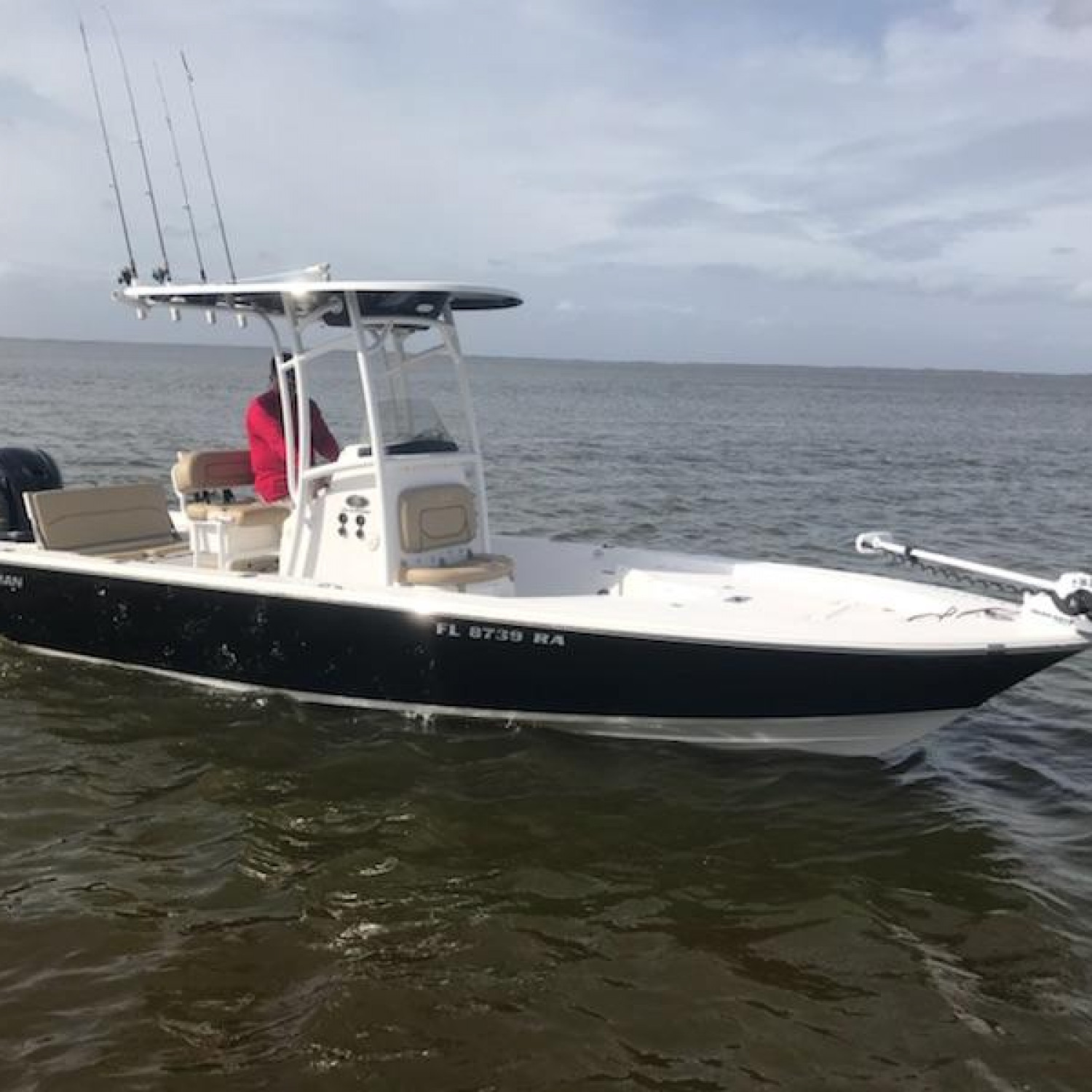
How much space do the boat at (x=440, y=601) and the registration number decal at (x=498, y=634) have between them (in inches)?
0.5

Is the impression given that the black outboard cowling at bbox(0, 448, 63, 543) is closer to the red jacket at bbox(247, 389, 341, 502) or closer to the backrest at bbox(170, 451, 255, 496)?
the backrest at bbox(170, 451, 255, 496)

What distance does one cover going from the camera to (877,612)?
22.8ft

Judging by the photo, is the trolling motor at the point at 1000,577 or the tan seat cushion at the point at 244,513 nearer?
the trolling motor at the point at 1000,577

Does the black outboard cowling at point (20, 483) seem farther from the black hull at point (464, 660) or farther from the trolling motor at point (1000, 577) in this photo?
the trolling motor at point (1000, 577)

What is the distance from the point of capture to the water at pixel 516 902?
4.19 metres

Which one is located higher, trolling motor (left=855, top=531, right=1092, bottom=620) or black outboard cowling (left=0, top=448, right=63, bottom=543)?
black outboard cowling (left=0, top=448, right=63, bottom=543)

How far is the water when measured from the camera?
419cm

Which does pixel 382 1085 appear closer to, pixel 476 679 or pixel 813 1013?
pixel 813 1013

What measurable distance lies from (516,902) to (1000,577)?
3.51 m

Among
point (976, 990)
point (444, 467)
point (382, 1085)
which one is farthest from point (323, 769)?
point (976, 990)

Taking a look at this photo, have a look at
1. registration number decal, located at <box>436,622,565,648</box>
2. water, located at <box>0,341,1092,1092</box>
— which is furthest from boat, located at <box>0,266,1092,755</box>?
water, located at <box>0,341,1092,1092</box>

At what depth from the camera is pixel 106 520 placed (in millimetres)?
8539

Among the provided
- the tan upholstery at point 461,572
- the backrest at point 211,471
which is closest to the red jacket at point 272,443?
the backrest at point 211,471

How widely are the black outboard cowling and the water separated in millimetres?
957
